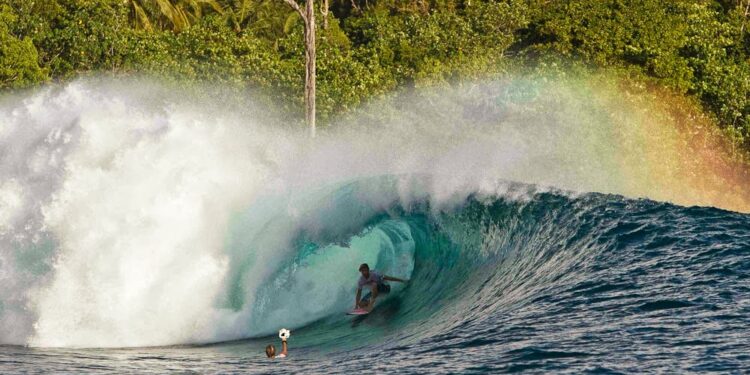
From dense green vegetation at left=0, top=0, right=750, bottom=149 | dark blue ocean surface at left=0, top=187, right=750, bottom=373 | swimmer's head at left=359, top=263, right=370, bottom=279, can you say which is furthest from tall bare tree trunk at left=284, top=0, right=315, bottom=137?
swimmer's head at left=359, top=263, right=370, bottom=279

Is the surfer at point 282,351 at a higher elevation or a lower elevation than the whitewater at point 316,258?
lower

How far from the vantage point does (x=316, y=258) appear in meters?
20.9

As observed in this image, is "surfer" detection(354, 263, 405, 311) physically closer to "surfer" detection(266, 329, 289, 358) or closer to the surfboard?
the surfboard

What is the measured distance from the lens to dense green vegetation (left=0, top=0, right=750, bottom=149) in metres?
49.2

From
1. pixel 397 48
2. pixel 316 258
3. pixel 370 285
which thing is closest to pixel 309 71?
pixel 397 48

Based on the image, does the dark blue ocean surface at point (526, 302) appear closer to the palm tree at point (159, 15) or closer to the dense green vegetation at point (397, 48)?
the dense green vegetation at point (397, 48)

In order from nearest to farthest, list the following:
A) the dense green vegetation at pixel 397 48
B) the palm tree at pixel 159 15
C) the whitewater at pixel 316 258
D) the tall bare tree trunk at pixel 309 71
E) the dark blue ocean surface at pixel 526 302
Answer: the dark blue ocean surface at pixel 526 302 → the whitewater at pixel 316 258 → the tall bare tree trunk at pixel 309 71 → the dense green vegetation at pixel 397 48 → the palm tree at pixel 159 15

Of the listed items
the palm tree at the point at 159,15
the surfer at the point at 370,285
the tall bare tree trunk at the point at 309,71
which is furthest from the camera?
the palm tree at the point at 159,15

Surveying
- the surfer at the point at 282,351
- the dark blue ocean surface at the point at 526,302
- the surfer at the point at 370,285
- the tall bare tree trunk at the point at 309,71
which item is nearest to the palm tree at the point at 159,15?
the tall bare tree trunk at the point at 309,71

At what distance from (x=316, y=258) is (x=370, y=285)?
58.2 inches

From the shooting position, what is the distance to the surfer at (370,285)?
770 inches

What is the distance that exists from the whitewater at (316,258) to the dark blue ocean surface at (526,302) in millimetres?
43

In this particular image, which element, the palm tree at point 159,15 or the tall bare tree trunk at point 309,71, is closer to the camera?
the tall bare tree trunk at point 309,71

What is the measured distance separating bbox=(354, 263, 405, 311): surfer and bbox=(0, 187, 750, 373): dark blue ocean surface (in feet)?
0.74
